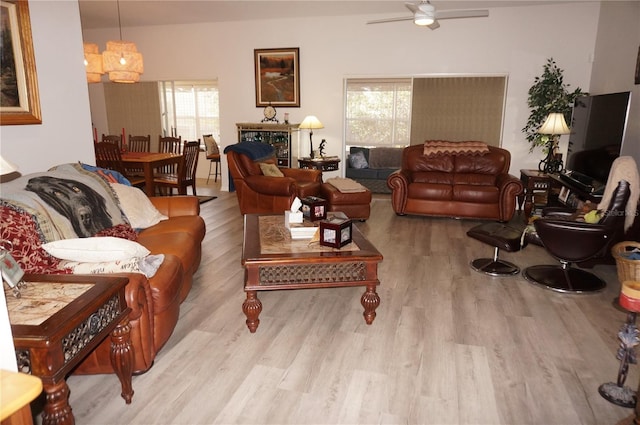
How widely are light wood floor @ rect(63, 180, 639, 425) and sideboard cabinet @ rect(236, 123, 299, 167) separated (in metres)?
3.71

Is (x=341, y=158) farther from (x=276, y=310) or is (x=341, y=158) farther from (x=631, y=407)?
(x=631, y=407)

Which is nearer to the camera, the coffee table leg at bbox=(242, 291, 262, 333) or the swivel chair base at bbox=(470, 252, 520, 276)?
the coffee table leg at bbox=(242, 291, 262, 333)

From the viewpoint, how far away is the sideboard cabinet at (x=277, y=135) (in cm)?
707

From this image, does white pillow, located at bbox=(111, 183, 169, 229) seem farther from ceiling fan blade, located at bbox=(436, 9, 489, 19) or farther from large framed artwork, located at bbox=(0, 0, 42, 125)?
ceiling fan blade, located at bbox=(436, 9, 489, 19)

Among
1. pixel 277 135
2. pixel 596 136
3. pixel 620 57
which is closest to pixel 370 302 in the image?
pixel 596 136

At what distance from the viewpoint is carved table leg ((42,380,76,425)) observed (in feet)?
4.78

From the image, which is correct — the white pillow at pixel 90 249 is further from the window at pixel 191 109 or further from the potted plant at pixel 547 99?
the window at pixel 191 109

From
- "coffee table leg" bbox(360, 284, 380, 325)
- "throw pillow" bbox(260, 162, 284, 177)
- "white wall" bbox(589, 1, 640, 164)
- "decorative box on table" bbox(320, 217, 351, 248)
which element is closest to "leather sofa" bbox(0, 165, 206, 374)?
"decorative box on table" bbox(320, 217, 351, 248)

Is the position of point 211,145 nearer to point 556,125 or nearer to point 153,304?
point 556,125

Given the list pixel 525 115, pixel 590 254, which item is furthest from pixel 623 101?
pixel 525 115

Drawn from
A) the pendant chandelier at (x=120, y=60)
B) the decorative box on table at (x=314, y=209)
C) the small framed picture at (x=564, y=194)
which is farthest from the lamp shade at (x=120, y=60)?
the small framed picture at (x=564, y=194)

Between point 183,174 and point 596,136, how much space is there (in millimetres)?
5127

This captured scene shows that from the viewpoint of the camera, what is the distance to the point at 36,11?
9.87ft

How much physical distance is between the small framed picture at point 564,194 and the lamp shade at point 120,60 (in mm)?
5247
